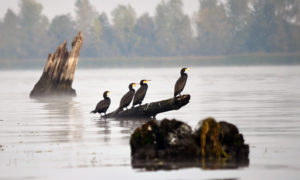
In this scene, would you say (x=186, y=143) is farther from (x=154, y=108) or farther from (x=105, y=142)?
(x=154, y=108)

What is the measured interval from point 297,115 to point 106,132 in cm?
859

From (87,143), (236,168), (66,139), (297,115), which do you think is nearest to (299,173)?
(236,168)

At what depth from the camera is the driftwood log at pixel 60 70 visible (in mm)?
41469

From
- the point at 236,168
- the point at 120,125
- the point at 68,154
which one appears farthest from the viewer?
the point at 120,125

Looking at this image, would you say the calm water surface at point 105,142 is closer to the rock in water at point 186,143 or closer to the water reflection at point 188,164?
the water reflection at point 188,164

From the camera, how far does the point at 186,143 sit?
15.8 m

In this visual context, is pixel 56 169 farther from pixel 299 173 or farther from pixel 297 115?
pixel 297 115

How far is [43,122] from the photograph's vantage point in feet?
86.7

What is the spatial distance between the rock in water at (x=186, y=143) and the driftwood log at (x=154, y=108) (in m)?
7.50

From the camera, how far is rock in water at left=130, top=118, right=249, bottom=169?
15.6 m

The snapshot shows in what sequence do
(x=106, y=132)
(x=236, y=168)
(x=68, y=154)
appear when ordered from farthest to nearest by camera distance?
(x=106, y=132) → (x=68, y=154) → (x=236, y=168)

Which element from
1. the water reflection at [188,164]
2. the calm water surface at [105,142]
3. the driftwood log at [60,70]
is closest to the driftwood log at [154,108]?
the calm water surface at [105,142]

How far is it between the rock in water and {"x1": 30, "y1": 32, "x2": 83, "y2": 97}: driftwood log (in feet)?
84.9

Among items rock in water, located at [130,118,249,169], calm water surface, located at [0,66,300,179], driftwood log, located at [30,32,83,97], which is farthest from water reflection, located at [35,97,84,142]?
rock in water, located at [130,118,249,169]
